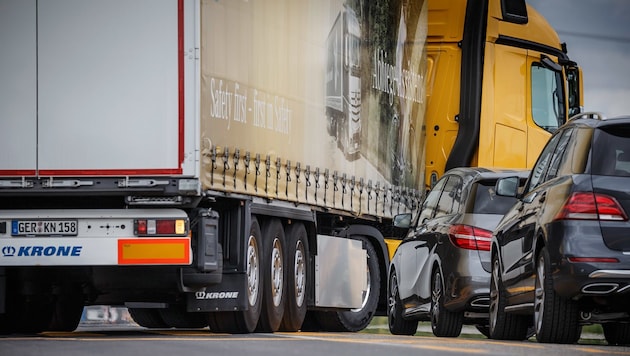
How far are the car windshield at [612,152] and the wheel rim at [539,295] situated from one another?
88 centimetres

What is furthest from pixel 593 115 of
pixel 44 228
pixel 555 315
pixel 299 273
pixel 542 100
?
pixel 542 100

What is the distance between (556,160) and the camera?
13.2m

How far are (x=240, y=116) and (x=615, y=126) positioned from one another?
192 inches

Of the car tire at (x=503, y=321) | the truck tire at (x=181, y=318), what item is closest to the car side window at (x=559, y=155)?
the car tire at (x=503, y=321)

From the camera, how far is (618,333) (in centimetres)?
1399

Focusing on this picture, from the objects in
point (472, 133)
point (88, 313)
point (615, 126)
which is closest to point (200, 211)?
point (615, 126)

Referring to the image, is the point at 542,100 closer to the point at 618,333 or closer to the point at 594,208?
the point at 618,333

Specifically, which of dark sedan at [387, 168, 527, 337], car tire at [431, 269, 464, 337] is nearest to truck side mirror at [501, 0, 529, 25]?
dark sedan at [387, 168, 527, 337]

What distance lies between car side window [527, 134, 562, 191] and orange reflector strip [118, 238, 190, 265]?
3099 millimetres

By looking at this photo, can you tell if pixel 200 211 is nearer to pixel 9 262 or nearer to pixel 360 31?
pixel 9 262

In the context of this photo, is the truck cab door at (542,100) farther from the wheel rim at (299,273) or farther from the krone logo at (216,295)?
the krone logo at (216,295)

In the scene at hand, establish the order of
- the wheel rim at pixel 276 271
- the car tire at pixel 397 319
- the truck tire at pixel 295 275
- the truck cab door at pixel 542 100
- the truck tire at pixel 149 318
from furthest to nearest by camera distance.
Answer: the truck cab door at pixel 542 100 < the truck tire at pixel 149 318 < the car tire at pixel 397 319 < the truck tire at pixel 295 275 < the wheel rim at pixel 276 271

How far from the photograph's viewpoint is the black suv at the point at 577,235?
1198cm

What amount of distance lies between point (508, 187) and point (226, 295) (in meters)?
3.49
